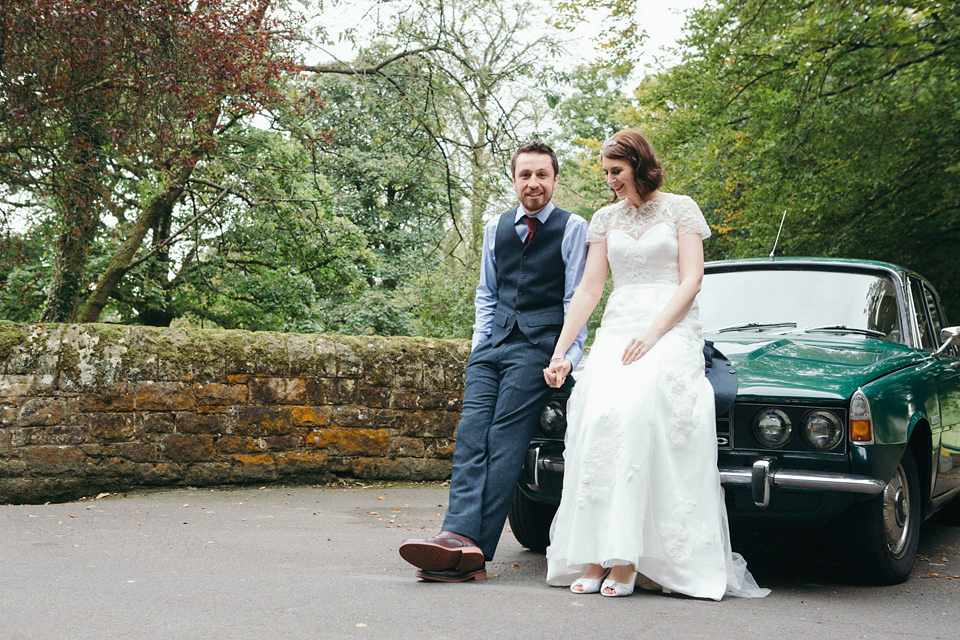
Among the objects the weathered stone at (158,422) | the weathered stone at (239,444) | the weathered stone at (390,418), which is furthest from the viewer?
the weathered stone at (390,418)

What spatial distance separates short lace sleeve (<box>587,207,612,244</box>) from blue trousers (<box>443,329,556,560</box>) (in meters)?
0.59

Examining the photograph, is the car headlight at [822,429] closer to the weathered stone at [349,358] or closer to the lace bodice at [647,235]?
the lace bodice at [647,235]

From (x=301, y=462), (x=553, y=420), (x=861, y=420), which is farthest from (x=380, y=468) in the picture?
(x=861, y=420)

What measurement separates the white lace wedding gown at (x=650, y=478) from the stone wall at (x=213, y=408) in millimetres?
4444

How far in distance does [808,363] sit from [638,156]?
1325mm

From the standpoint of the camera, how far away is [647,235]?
463 cm

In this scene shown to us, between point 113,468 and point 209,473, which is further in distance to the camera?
point 209,473

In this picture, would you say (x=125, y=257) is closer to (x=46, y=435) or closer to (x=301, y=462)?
(x=301, y=462)

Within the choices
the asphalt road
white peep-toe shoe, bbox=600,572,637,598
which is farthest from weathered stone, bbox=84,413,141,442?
white peep-toe shoe, bbox=600,572,637,598

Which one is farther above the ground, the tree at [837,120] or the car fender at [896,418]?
the tree at [837,120]

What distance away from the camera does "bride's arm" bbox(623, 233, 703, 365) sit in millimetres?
4367

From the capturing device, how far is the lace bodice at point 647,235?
181 inches

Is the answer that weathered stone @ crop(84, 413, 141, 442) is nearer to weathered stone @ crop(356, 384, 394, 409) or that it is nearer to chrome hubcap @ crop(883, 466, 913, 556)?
weathered stone @ crop(356, 384, 394, 409)

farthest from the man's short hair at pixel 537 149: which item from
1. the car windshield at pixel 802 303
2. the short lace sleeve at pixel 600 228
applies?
the car windshield at pixel 802 303
